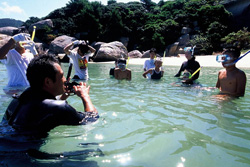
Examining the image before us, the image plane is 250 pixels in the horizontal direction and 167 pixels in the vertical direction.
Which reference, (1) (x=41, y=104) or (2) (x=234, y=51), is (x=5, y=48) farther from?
(2) (x=234, y=51)

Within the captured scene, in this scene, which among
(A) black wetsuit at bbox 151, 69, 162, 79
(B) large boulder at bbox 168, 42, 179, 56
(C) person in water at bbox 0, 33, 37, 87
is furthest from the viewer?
(B) large boulder at bbox 168, 42, 179, 56

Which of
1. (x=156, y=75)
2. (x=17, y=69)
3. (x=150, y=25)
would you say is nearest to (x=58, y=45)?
(x=150, y=25)

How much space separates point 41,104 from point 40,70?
0.32m

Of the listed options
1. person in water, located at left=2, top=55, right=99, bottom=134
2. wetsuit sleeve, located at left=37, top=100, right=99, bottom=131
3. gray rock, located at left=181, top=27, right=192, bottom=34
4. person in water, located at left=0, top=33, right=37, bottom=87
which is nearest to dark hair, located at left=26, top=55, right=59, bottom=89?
person in water, located at left=2, top=55, right=99, bottom=134

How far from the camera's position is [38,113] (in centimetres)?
161

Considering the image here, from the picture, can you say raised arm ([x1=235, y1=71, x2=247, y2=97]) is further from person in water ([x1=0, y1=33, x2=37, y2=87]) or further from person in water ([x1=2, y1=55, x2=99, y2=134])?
person in water ([x1=0, y1=33, x2=37, y2=87])

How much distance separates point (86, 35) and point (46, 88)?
114 feet

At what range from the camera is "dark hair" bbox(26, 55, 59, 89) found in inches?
66.0

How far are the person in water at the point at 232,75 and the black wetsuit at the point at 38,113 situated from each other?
4077 millimetres

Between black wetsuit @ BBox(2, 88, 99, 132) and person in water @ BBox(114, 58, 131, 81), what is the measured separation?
562 cm

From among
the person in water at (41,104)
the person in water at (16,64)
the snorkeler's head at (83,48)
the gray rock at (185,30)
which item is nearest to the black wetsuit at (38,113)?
the person in water at (41,104)

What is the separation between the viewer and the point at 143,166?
171cm

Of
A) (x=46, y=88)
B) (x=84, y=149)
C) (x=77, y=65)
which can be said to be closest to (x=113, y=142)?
(x=84, y=149)

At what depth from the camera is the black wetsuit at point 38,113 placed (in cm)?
161
